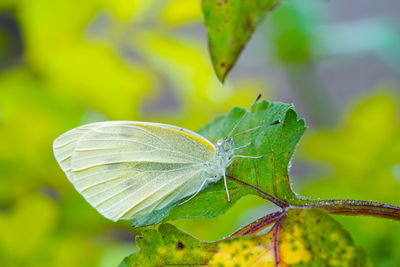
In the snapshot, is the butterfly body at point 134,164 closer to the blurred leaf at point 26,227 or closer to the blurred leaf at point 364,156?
the blurred leaf at point 26,227

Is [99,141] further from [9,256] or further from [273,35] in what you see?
[273,35]

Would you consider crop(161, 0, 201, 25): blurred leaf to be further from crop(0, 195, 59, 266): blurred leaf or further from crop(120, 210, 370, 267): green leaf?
crop(120, 210, 370, 267): green leaf

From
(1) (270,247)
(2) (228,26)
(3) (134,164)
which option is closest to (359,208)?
(1) (270,247)

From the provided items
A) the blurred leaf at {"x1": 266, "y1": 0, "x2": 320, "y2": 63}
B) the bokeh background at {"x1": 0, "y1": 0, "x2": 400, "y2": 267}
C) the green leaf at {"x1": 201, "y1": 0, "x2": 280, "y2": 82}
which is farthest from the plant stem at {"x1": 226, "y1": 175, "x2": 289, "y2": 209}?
the blurred leaf at {"x1": 266, "y1": 0, "x2": 320, "y2": 63}

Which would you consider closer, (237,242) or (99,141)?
(237,242)

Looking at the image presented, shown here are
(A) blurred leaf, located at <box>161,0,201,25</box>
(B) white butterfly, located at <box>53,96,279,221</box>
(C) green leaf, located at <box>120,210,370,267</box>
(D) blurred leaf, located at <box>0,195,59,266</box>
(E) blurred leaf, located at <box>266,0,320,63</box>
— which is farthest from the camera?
(E) blurred leaf, located at <box>266,0,320,63</box>

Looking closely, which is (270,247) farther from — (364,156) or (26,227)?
(364,156)

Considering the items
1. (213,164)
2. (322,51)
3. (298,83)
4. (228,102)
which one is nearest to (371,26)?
(322,51)
